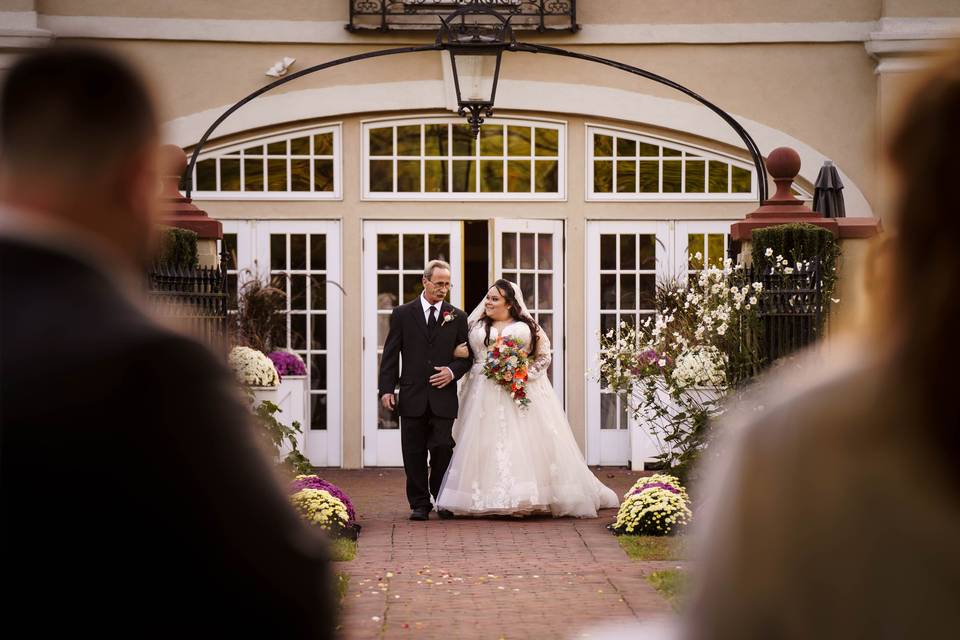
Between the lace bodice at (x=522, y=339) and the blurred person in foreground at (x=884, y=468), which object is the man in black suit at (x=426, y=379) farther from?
the blurred person in foreground at (x=884, y=468)

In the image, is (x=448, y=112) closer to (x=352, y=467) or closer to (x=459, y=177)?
(x=459, y=177)

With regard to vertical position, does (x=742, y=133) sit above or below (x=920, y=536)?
above

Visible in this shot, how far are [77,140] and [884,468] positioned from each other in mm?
1029

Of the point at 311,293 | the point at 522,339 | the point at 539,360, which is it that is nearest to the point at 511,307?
the point at 522,339

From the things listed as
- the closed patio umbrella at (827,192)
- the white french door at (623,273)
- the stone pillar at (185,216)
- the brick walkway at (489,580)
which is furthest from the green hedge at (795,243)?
the white french door at (623,273)

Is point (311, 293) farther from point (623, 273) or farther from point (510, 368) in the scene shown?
point (510, 368)

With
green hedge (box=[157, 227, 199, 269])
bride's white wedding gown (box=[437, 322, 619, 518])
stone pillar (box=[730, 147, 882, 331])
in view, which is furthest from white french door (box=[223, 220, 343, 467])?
stone pillar (box=[730, 147, 882, 331])

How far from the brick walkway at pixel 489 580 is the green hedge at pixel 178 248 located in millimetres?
2243

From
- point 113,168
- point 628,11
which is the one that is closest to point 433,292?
point 628,11

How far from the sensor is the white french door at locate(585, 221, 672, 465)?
13.5 metres

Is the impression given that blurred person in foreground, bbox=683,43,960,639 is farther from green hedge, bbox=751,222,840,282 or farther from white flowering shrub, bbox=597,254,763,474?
green hedge, bbox=751,222,840,282

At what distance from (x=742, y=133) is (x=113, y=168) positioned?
358 inches

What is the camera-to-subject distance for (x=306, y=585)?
1.59 metres

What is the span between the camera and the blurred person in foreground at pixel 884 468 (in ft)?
4.94
